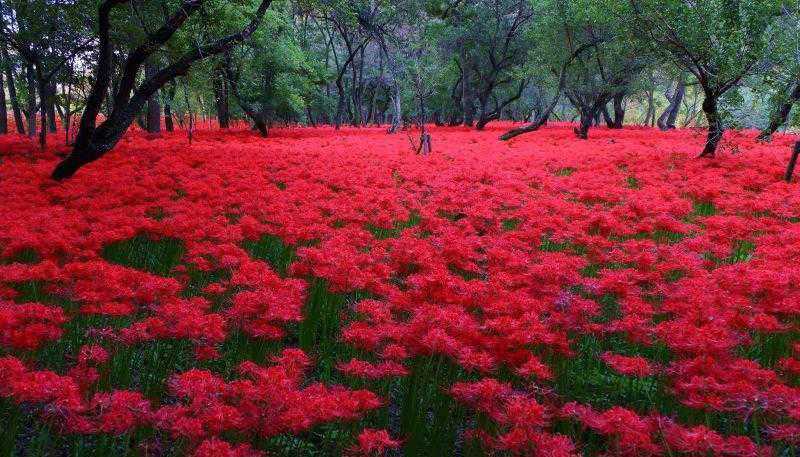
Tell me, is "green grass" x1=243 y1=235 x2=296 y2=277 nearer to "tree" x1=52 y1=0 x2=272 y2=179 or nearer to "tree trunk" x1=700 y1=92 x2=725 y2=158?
"tree" x1=52 y1=0 x2=272 y2=179

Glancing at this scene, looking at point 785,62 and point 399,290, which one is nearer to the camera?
point 399,290

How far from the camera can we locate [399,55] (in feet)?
105

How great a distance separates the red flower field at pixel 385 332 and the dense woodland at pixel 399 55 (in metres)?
3.92

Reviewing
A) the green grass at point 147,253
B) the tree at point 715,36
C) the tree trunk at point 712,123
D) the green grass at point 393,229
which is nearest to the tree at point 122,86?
the green grass at point 147,253

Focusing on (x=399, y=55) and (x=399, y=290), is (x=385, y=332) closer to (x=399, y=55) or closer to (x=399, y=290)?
(x=399, y=290)

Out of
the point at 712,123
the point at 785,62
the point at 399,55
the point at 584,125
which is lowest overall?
the point at 712,123

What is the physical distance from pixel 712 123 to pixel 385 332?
13018 mm

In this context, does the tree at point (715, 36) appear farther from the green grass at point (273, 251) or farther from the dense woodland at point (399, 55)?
the green grass at point (273, 251)

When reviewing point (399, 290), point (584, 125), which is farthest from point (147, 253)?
point (584, 125)

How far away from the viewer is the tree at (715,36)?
41.6ft

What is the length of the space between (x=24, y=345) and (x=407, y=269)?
10.5ft

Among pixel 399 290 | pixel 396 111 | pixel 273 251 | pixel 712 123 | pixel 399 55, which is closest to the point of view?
pixel 399 290

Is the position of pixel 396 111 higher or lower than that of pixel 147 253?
higher

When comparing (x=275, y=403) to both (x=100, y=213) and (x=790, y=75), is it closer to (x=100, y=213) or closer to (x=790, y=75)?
(x=100, y=213)
